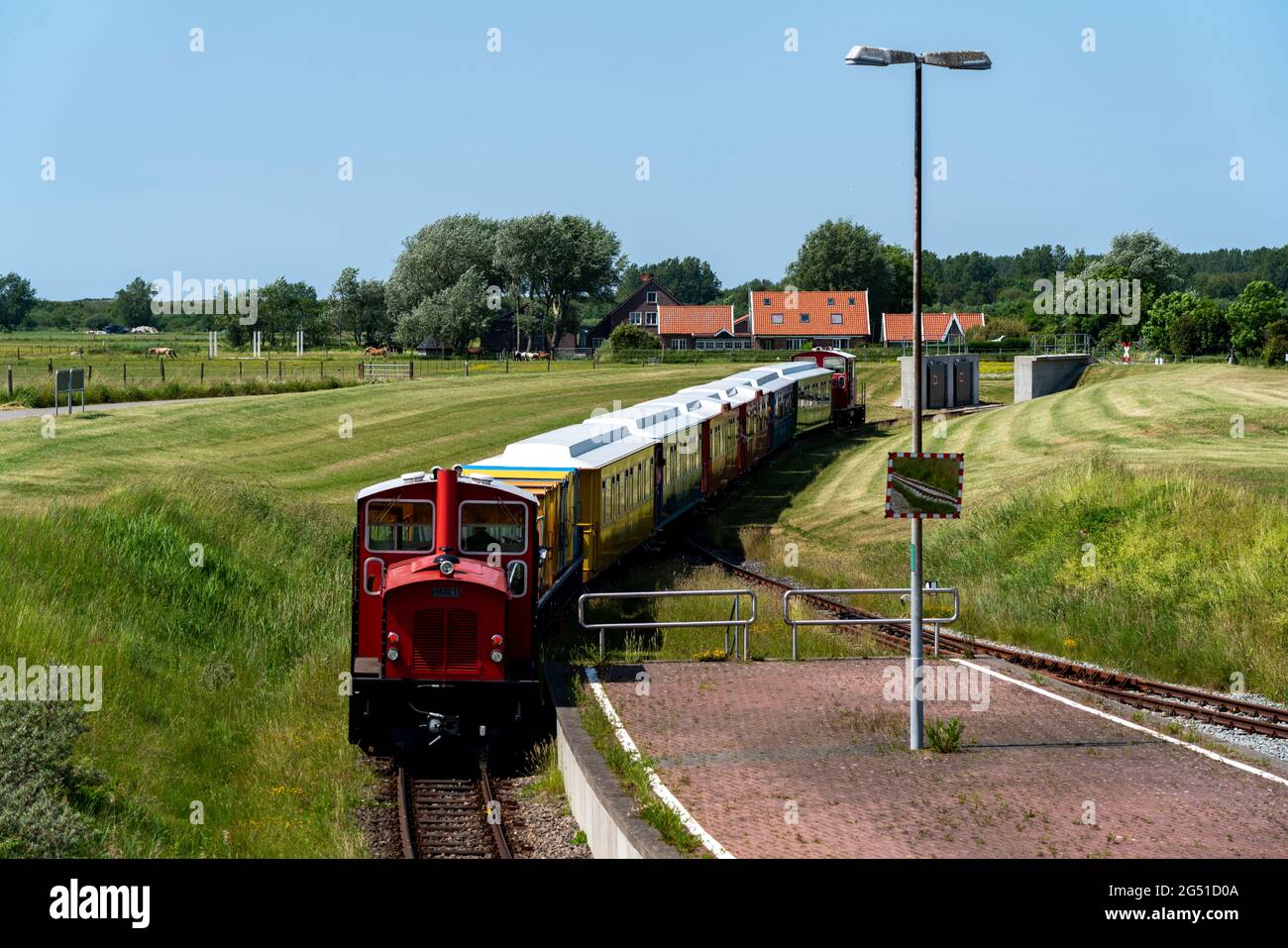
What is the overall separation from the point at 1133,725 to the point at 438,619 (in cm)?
820

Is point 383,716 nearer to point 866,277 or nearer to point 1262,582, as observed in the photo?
point 1262,582

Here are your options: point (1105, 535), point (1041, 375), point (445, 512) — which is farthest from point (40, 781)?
point (1041, 375)

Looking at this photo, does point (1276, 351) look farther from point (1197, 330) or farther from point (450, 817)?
point (450, 817)

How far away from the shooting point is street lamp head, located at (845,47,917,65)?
1494 centimetres

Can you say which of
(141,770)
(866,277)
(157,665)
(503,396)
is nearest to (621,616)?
(157,665)

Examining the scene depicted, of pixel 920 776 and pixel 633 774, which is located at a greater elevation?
pixel 633 774

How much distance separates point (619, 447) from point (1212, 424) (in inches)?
884

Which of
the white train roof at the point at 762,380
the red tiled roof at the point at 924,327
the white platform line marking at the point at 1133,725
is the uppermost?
the red tiled roof at the point at 924,327

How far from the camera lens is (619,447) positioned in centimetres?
2580

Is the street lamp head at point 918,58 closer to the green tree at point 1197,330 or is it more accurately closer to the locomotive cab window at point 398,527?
the locomotive cab window at point 398,527

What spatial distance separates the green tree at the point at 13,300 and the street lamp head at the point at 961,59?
16933cm

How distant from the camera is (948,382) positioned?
62781 mm

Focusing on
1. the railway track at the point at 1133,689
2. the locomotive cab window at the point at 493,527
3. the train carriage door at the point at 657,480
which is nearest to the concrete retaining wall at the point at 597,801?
the locomotive cab window at the point at 493,527

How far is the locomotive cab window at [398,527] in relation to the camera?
16203 millimetres
